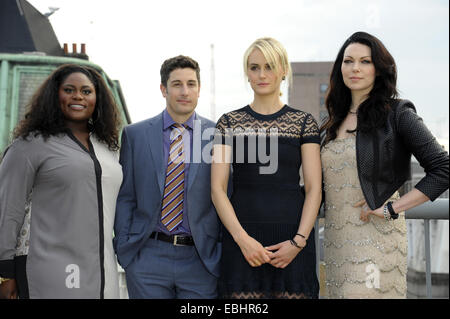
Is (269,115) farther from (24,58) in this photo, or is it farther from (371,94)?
(24,58)

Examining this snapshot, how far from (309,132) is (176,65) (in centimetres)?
122

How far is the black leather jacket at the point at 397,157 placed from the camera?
10.5 feet

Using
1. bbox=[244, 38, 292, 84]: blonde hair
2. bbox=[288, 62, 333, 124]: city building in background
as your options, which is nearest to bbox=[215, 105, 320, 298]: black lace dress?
bbox=[244, 38, 292, 84]: blonde hair

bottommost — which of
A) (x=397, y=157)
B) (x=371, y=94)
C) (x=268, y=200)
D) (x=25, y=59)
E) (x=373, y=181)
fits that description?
(x=268, y=200)

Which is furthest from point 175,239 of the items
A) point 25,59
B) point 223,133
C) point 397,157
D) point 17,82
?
point 25,59

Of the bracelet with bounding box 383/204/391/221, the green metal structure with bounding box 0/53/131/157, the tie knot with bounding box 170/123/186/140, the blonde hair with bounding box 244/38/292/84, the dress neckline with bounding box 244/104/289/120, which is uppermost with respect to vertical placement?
the green metal structure with bounding box 0/53/131/157

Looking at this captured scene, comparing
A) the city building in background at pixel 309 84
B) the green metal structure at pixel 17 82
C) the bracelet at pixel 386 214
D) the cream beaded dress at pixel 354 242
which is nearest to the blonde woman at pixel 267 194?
the cream beaded dress at pixel 354 242

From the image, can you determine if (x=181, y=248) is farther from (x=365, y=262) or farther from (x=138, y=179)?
(x=365, y=262)

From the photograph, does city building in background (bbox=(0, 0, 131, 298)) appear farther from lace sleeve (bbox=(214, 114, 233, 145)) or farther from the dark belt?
lace sleeve (bbox=(214, 114, 233, 145))

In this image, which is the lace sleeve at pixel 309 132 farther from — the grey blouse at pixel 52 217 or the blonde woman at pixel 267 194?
the grey blouse at pixel 52 217

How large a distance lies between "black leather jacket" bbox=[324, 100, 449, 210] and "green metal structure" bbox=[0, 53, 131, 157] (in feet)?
34.3

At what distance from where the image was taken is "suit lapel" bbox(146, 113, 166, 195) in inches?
141

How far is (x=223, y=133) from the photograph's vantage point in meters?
3.38
